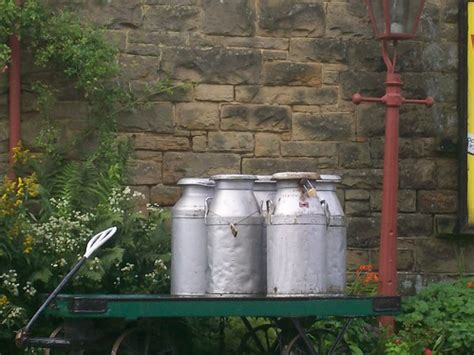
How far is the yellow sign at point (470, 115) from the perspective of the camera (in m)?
9.02

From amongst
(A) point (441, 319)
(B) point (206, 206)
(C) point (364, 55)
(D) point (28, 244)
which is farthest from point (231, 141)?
(B) point (206, 206)

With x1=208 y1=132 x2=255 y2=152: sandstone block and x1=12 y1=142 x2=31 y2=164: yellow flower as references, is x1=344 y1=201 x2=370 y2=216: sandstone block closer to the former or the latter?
x1=208 y1=132 x2=255 y2=152: sandstone block

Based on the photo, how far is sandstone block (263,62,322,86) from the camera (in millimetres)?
8914

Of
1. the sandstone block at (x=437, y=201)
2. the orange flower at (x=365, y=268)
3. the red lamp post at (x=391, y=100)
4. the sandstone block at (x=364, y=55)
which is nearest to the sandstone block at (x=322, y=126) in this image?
the sandstone block at (x=364, y=55)

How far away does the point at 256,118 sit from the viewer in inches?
350

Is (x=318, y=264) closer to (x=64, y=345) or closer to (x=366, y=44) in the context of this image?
(x=64, y=345)

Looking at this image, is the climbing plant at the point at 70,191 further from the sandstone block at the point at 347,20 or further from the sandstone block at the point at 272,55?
the sandstone block at the point at 347,20

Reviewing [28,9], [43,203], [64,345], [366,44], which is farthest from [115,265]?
[366,44]

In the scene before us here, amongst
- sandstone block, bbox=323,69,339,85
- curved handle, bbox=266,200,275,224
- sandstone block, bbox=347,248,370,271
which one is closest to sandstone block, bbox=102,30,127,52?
A: sandstone block, bbox=323,69,339,85

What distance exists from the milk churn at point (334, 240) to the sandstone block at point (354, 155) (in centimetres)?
217

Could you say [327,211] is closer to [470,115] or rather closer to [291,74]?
[291,74]

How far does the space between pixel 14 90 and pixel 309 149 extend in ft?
7.18

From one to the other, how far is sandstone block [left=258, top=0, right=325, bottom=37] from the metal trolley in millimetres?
3021

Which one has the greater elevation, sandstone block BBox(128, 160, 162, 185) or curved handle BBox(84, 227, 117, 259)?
sandstone block BBox(128, 160, 162, 185)
